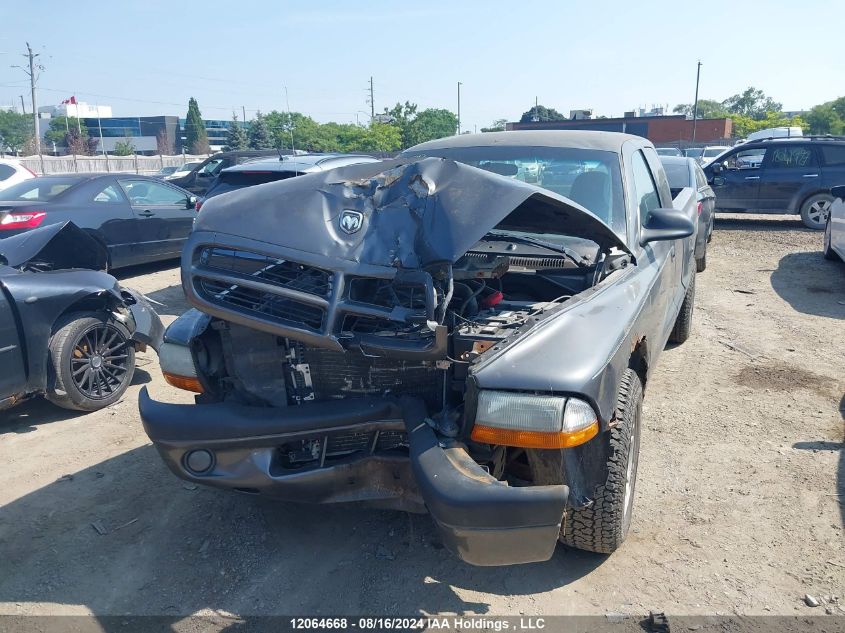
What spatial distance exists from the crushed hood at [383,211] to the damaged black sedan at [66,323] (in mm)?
2119

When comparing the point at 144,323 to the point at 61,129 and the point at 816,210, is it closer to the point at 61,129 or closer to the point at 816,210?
the point at 816,210

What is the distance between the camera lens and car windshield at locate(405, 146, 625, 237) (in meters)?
3.94

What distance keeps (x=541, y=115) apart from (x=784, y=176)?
53.0m

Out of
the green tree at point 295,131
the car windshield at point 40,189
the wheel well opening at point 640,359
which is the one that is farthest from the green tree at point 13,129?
the wheel well opening at point 640,359

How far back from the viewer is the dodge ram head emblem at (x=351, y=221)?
9.27 ft

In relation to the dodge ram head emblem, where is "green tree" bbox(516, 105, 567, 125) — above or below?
above

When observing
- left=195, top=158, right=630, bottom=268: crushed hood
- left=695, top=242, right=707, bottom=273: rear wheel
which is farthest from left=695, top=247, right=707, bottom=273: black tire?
left=195, top=158, right=630, bottom=268: crushed hood

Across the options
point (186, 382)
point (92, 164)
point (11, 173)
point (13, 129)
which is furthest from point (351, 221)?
point (13, 129)

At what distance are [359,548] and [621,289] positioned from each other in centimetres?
171

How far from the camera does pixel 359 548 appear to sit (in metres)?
3.17

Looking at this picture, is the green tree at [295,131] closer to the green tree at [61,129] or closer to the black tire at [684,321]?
the green tree at [61,129]

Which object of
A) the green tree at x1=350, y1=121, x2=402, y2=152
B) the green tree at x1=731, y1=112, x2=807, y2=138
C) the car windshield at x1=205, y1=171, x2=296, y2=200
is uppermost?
the green tree at x1=731, y1=112, x2=807, y2=138

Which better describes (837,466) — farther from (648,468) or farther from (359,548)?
(359,548)

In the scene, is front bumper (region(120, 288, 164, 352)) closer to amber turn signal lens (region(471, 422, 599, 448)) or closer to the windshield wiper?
the windshield wiper
